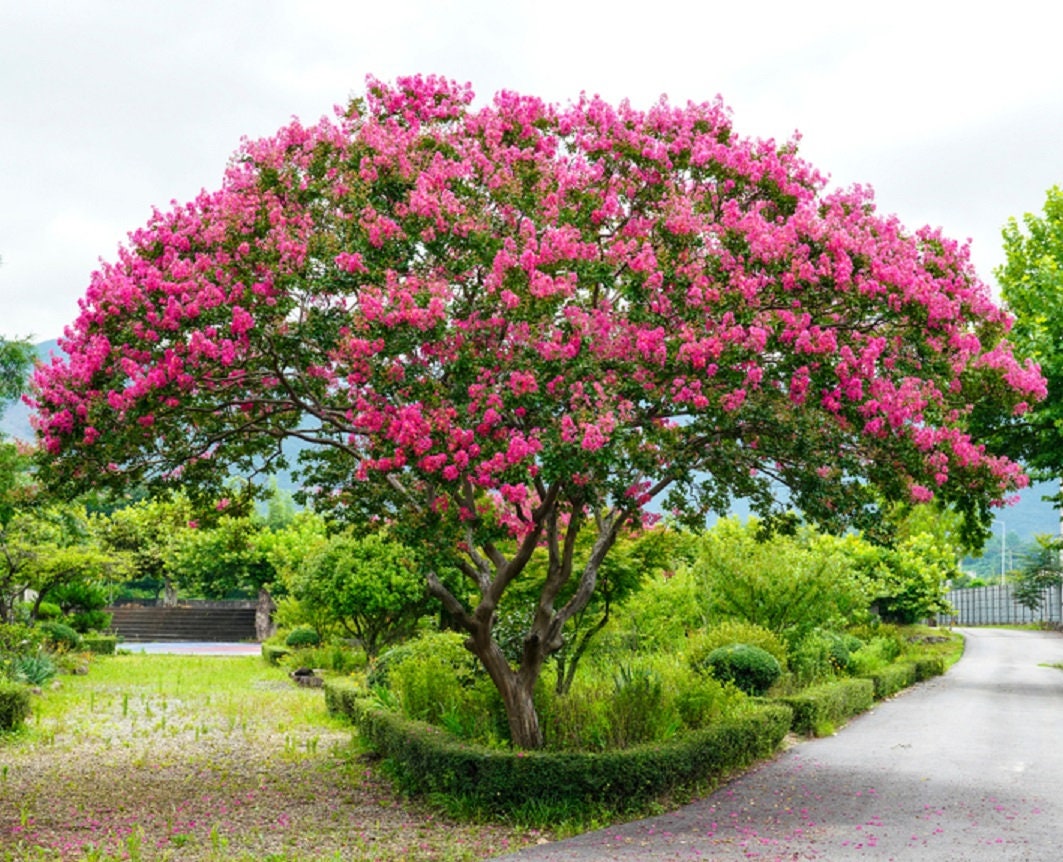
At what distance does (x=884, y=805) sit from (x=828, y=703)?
5.93 m

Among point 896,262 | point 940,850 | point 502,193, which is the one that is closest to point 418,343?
point 502,193

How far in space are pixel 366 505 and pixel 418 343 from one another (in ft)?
10.6

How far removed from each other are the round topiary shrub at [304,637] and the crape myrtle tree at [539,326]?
21.0 meters

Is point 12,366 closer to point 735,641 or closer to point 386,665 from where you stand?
point 386,665

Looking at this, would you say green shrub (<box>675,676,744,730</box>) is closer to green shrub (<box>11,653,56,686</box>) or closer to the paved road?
the paved road

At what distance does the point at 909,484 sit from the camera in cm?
1005

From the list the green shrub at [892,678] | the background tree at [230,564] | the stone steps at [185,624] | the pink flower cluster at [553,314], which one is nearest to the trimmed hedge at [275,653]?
the green shrub at [892,678]

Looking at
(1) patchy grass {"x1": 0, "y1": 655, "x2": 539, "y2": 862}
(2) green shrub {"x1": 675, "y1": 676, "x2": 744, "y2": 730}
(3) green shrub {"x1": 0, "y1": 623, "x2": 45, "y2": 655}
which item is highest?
(2) green shrub {"x1": 675, "y1": 676, "x2": 744, "y2": 730}

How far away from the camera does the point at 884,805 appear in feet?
35.1

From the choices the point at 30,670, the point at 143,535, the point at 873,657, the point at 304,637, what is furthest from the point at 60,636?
the point at 873,657

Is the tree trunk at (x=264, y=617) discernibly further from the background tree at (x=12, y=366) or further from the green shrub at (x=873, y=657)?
the background tree at (x=12, y=366)

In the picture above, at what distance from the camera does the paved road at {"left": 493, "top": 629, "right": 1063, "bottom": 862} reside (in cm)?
879

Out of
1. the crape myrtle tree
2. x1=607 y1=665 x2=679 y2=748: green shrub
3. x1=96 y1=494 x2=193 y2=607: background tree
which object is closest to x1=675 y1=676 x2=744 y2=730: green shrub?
x1=607 y1=665 x2=679 y2=748: green shrub

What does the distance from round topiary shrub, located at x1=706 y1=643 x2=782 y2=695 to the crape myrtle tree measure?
5.99m
